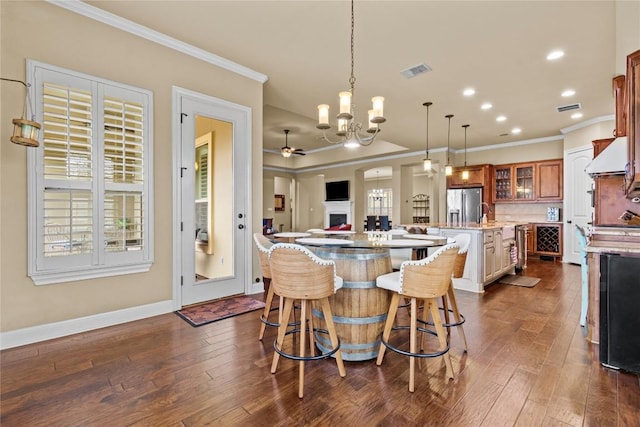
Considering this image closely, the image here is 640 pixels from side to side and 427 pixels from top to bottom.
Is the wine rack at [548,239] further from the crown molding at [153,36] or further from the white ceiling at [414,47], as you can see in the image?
the crown molding at [153,36]

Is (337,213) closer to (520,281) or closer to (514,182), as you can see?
(514,182)

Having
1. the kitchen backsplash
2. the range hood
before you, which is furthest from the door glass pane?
the kitchen backsplash

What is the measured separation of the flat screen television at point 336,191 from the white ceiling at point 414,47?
4756mm

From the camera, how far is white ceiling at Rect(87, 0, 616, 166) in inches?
107

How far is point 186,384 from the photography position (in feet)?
6.29

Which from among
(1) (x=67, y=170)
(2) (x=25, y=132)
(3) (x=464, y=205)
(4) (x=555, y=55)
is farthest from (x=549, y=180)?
(2) (x=25, y=132)

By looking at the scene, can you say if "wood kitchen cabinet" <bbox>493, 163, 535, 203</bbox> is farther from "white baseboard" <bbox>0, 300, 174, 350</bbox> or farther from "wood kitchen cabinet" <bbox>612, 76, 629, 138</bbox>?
"white baseboard" <bbox>0, 300, 174, 350</bbox>

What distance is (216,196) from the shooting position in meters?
3.78

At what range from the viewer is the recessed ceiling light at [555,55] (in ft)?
11.2

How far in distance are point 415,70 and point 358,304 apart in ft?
10.3

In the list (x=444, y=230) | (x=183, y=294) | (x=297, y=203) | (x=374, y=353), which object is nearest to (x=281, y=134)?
(x=297, y=203)

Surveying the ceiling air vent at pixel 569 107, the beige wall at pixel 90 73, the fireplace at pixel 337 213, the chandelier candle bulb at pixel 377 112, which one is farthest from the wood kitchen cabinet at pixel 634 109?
the fireplace at pixel 337 213

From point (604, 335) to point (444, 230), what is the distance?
8.01 feet

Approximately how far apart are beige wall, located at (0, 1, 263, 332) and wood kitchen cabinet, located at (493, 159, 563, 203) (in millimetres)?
7019
